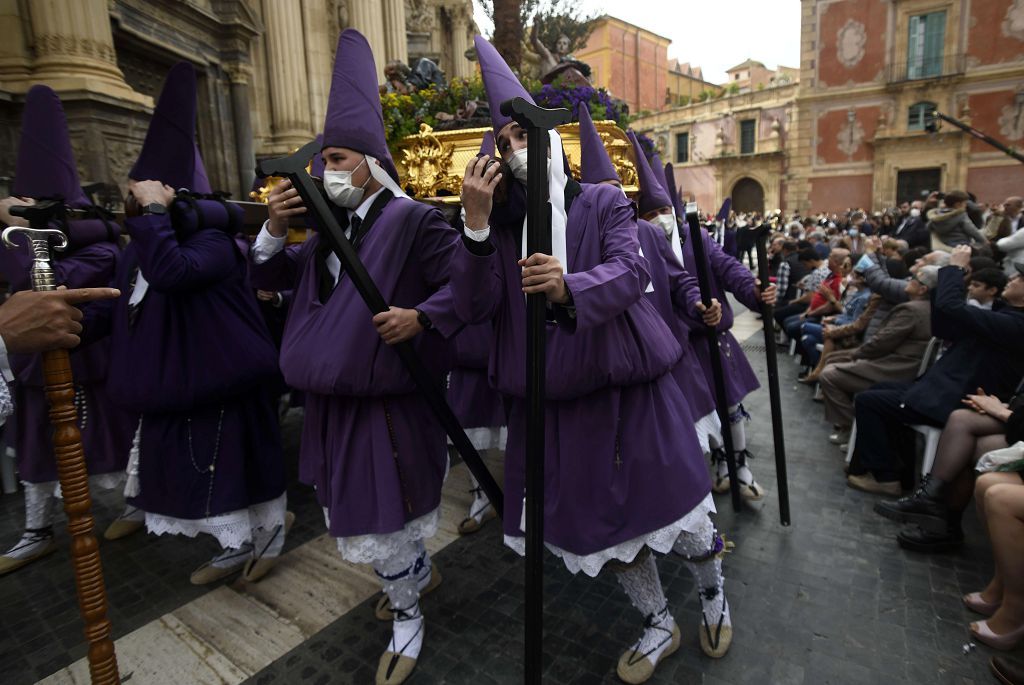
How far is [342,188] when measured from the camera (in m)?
2.40

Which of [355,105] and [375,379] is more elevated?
[355,105]

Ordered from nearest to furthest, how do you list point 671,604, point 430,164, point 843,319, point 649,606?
point 649,606
point 671,604
point 430,164
point 843,319

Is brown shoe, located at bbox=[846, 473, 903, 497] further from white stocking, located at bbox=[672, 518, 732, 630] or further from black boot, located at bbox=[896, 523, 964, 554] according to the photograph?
white stocking, located at bbox=[672, 518, 732, 630]

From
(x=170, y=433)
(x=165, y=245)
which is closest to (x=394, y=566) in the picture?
(x=170, y=433)

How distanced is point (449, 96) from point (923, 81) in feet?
93.2

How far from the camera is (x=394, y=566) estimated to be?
239 centimetres

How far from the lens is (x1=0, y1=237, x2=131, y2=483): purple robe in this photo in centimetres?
324

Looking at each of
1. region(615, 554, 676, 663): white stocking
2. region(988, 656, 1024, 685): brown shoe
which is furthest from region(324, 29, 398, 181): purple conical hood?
region(988, 656, 1024, 685): brown shoe

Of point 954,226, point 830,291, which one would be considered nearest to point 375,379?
point 830,291

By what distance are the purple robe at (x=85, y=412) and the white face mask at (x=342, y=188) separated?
66.4 inches

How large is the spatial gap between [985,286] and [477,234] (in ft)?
10.7

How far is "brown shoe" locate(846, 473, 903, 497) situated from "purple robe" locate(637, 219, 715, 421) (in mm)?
1235

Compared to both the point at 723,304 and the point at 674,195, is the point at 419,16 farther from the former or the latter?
the point at 723,304

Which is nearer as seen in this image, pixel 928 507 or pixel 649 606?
pixel 649 606
